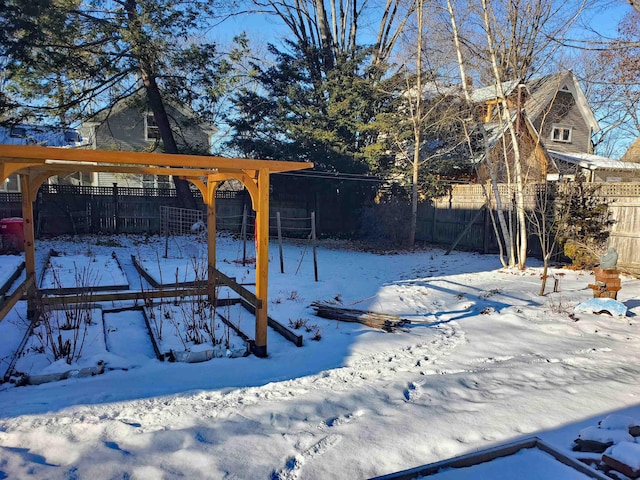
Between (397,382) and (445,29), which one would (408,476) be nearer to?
(397,382)

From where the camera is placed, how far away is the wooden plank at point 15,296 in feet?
13.7

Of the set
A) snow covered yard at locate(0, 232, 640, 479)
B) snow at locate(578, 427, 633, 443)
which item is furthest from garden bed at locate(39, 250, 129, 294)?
snow at locate(578, 427, 633, 443)

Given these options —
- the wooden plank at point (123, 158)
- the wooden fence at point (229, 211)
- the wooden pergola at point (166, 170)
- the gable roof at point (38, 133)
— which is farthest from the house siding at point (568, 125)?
the wooden plank at point (123, 158)

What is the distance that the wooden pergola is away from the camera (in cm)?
337

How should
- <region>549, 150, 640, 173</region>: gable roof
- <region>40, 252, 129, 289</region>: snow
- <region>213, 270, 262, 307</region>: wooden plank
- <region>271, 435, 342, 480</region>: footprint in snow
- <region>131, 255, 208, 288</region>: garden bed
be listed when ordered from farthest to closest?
<region>549, 150, 640, 173</region>: gable roof → <region>131, 255, 208, 288</region>: garden bed → <region>40, 252, 129, 289</region>: snow → <region>213, 270, 262, 307</region>: wooden plank → <region>271, 435, 342, 480</region>: footprint in snow

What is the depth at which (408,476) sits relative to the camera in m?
2.36

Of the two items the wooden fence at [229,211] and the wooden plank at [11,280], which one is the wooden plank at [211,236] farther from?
the wooden fence at [229,211]

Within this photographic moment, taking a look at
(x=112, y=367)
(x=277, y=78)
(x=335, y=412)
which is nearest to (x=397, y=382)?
(x=335, y=412)

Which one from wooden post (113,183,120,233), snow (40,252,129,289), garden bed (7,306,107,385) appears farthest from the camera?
wooden post (113,183,120,233)

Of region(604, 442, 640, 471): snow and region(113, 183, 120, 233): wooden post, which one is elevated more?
region(113, 183, 120, 233): wooden post

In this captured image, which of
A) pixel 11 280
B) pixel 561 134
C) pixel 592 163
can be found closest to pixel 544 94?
pixel 592 163

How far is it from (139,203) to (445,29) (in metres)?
11.7

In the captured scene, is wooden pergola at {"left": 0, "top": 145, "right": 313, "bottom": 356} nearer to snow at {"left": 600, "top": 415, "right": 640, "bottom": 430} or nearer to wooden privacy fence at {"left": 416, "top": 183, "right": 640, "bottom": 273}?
snow at {"left": 600, "top": 415, "right": 640, "bottom": 430}

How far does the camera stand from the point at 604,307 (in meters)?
6.26
